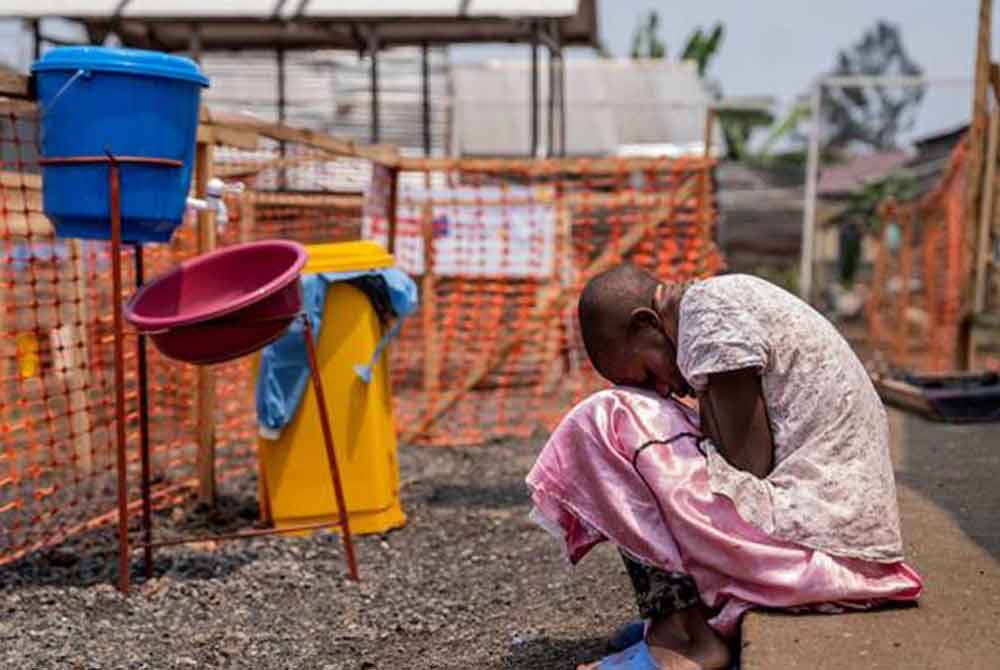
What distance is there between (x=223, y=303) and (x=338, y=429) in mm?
1206

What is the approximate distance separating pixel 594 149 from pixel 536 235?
1105 cm

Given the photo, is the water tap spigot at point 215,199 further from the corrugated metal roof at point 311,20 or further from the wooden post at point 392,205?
the corrugated metal roof at point 311,20

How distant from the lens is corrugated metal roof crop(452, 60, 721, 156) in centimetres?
2123

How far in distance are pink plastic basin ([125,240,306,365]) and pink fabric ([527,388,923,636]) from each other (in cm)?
144

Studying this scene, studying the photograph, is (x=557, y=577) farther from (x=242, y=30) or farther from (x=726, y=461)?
(x=242, y=30)

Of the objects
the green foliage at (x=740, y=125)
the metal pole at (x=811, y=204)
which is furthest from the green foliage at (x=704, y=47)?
the metal pole at (x=811, y=204)

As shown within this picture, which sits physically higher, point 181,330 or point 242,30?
point 242,30

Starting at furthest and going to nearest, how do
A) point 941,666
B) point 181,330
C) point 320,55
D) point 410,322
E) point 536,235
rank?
1. point 320,55
2. point 410,322
3. point 536,235
4. point 181,330
5. point 941,666

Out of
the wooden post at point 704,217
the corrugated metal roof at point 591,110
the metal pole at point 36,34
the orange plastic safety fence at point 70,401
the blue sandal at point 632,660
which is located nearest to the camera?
the blue sandal at point 632,660

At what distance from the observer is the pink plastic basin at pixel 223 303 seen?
13.8 ft

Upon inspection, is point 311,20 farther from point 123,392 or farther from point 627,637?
point 627,637

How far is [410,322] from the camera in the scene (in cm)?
1223

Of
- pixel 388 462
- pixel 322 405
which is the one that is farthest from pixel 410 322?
pixel 322 405

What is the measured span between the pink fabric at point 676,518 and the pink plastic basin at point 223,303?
1440 millimetres
